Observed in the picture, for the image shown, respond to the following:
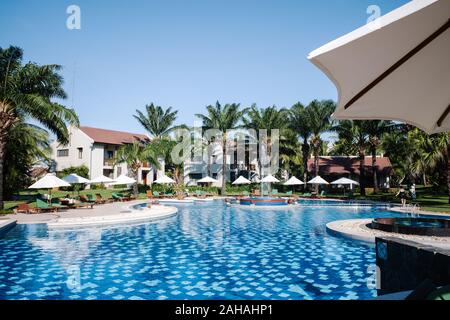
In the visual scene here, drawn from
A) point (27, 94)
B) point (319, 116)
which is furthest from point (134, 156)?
point (319, 116)

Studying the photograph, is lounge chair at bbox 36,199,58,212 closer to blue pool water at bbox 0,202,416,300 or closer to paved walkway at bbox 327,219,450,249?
blue pool water at bbox 0,202,416,300

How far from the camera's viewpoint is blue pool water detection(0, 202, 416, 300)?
745 cm

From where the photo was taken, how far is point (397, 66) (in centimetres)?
320

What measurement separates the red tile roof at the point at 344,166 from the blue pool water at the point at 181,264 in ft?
111

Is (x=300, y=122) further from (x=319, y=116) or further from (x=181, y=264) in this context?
(x=181, y=264)

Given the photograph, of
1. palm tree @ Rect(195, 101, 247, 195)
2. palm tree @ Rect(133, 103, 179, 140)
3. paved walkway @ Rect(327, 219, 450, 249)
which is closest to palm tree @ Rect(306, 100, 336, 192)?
palm tree @ Rect(195, 101, 247, 195)

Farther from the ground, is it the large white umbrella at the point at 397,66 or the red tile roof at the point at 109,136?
the red tile roof at the point at 109,136

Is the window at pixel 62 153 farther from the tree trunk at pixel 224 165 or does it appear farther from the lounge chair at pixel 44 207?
the lounge chair at pixel 44 207

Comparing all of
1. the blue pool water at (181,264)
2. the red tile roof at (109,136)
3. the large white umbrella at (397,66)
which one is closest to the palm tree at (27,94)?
the blue pool water at (181,264)

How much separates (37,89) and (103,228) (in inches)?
414

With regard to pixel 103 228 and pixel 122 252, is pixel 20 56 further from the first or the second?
pixel 122 252

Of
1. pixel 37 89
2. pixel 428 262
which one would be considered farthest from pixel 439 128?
pixel 37 89

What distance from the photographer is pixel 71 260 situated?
33.2ft

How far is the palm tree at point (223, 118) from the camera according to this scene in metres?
40.8
